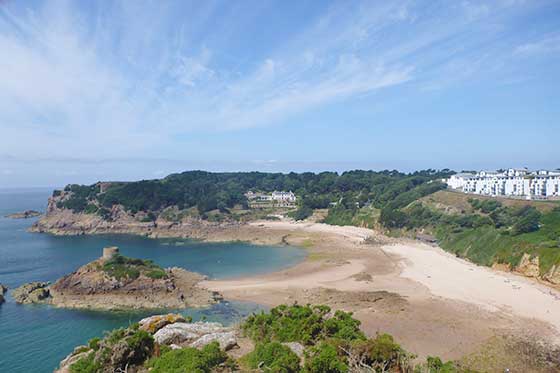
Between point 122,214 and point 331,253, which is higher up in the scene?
point 122,214

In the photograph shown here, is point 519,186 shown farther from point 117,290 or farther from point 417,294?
point 117,290

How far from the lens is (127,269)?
31.8m

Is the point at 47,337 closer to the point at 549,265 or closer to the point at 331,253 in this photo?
the point at 331,253

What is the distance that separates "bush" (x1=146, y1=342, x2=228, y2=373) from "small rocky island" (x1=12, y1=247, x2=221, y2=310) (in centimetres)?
1573

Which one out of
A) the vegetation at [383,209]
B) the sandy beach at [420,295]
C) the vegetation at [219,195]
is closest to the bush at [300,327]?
the sandy beach at [420,295]

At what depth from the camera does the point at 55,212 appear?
7200 centimetres

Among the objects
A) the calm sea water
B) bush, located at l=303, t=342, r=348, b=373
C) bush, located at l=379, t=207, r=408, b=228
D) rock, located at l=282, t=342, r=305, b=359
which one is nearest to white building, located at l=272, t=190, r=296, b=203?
bush, located at l=379, t=207, r=408, b=228

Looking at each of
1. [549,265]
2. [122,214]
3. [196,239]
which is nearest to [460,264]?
[549,265]

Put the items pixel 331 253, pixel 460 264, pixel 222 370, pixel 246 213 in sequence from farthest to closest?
pixel 246 213
pixel 331 253
pixel 460 264
pixel 222 370

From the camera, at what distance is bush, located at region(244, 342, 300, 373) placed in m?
12.5

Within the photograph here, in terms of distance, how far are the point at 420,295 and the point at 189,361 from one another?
21.5 meters

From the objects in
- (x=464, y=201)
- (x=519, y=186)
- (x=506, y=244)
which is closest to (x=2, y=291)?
(x=506, y=244)

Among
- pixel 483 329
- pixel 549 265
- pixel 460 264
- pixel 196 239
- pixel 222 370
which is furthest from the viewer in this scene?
pixel 196 239

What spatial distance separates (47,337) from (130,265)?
33.9ft
